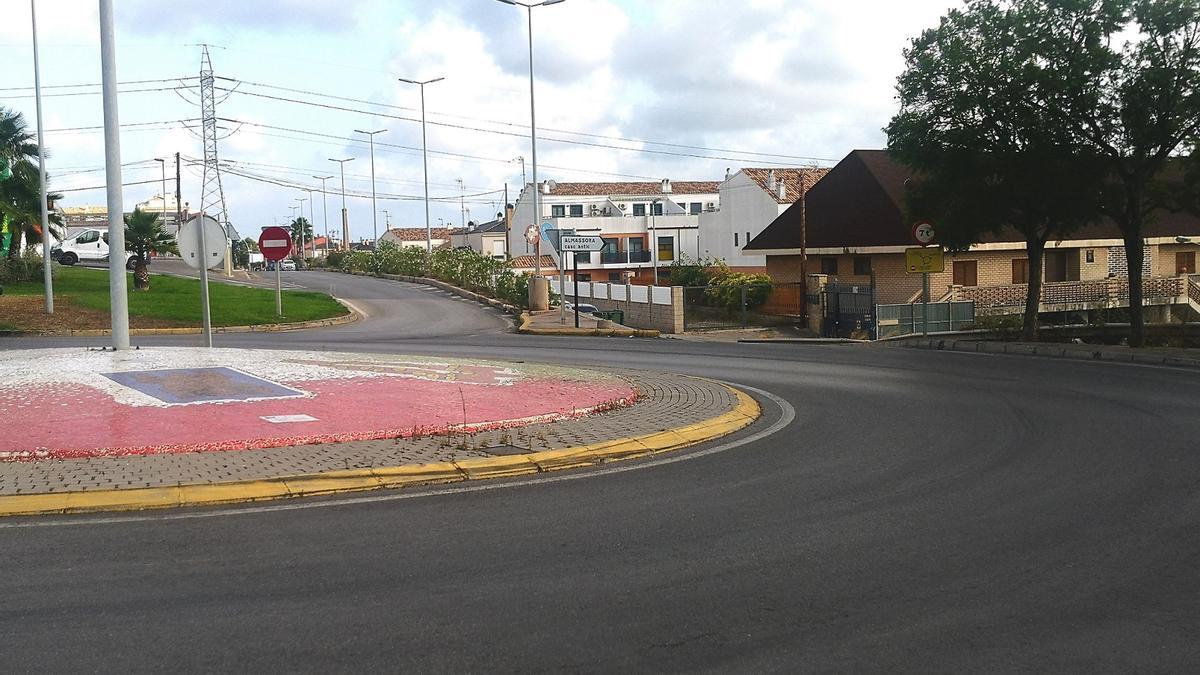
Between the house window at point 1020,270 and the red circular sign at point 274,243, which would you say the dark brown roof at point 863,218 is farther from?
the red circular sign at point 274,243

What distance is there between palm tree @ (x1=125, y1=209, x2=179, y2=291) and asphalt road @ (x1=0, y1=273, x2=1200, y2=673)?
32.6 m

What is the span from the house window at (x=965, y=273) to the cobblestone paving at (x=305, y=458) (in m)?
30.6

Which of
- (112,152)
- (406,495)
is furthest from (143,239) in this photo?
(406,495)

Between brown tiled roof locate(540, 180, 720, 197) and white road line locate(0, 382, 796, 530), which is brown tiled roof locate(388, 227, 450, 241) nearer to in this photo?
brown tiled roof locate(540, 180, 720, 197)

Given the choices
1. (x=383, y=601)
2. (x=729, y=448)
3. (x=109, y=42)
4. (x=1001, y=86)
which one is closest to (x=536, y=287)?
(x=1001, y=86)

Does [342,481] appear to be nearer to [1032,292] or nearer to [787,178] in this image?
[1032,292]

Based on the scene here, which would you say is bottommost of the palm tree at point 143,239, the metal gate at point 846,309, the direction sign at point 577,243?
the metal gate at point 846,309

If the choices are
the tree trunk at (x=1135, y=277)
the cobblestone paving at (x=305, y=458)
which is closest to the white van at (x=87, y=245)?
the tree trunk at (x=1135, y=277)

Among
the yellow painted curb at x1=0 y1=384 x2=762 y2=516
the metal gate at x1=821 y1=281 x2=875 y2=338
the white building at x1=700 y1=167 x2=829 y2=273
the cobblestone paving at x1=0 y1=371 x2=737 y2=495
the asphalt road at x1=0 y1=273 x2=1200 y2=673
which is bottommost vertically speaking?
the asphalt road at x1=0 y1=273 x2=1200 y2=673

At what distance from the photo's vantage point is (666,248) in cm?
9088

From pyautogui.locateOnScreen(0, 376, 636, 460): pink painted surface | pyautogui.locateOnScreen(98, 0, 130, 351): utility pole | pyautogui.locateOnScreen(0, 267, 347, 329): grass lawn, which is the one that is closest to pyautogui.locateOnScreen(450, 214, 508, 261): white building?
pyautogui.locateOnScreen(0, 267, 347, 329): grass lawn

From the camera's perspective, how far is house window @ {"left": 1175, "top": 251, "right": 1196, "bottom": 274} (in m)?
44.9

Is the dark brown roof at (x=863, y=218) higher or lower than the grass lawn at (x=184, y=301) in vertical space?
higher

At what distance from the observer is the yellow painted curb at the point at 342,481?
7.64m
